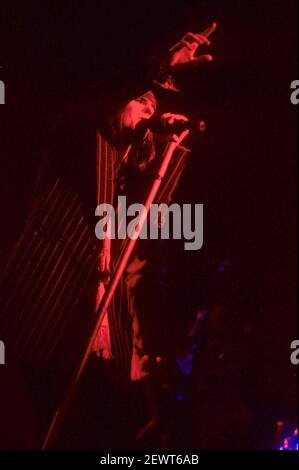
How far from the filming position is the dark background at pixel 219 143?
1.43m

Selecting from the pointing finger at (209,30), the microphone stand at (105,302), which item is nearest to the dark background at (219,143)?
the pointing finger at (209,30)

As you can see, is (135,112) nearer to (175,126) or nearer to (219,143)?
(175,126)

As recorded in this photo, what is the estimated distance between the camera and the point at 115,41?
5.17 ft

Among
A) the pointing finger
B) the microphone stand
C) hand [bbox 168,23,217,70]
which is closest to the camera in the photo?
the microphone stand

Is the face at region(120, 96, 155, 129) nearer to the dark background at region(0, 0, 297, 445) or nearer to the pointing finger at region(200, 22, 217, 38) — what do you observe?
the dark background at region(0, 0, 297, 445)

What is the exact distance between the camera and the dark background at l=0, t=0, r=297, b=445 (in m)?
1.43

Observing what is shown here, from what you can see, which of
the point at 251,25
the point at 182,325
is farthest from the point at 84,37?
the point at 182,325

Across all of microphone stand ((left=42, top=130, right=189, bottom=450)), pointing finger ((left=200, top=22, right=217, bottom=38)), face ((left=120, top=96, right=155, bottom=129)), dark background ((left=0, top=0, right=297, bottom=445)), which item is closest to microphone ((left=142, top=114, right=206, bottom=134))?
microphone stand ((left=42, top=130, right=189, bottom=450))

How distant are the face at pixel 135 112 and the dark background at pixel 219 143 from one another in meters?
0.15

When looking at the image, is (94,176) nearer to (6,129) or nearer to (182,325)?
(6,129)

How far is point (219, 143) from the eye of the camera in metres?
Answer: 1.89

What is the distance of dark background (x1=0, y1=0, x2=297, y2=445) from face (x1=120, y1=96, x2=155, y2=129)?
6.1 inches

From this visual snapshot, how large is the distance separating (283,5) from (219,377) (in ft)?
4.31
